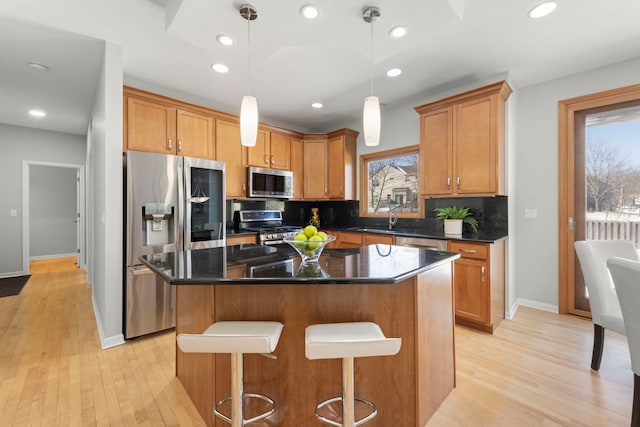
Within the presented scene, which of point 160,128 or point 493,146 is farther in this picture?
point 160,128

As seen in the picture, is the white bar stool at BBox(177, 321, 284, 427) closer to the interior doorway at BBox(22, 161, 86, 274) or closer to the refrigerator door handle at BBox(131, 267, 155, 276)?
the refrigerator door handle at BBox(131, 267, 155, 276)

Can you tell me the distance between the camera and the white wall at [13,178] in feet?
15.6

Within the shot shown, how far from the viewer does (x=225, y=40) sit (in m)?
2.21

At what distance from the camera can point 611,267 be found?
1388 millimetres

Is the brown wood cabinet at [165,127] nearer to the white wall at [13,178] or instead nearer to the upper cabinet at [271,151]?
the upper cabinet at [271,151]

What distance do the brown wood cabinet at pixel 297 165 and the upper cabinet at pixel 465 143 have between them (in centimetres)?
189

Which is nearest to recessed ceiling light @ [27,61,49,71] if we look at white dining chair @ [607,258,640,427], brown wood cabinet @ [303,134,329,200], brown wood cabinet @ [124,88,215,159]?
brown wood cabinet @ [124,88,215,159]

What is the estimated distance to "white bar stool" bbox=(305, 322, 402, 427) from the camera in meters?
1.11

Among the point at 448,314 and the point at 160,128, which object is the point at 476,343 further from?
the point at 160,128

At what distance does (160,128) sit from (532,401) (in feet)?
12.7

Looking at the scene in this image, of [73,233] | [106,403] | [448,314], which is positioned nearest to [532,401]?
[448,314]

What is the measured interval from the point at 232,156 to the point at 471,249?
296 cm

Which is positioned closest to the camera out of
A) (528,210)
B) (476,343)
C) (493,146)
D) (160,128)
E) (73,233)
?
(476,343)

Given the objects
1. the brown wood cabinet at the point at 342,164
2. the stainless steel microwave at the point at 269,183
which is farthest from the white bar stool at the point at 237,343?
the brown wood cabinet at the point at 342,164
